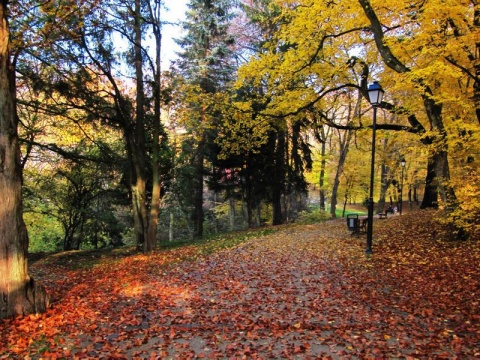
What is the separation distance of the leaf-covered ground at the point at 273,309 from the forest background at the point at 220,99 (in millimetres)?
1605

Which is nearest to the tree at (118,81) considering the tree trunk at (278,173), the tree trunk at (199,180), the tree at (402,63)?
the tree at (402,63)

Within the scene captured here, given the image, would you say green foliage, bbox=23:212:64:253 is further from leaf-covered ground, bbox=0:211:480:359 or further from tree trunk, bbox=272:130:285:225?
leaf-covered ground, bbox=0:211:480:359

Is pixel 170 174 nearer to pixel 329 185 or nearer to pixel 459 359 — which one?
pixel 329 185

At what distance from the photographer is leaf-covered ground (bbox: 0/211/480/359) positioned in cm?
430

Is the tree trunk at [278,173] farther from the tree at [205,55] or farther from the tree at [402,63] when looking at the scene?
the tree at [402,63]

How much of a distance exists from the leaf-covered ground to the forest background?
1.61 metres

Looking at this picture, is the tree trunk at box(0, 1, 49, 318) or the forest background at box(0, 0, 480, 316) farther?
the forest background at box(0, 0, 480, 316)

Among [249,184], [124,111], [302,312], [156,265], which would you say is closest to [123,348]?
[302,312]

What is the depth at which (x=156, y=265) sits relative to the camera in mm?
9695

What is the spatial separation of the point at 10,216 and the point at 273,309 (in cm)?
430

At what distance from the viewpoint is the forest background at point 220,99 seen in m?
8.66

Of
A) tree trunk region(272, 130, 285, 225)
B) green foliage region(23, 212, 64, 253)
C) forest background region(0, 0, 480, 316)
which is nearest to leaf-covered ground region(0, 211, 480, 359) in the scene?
forest background region(0, 0, 480, 316)

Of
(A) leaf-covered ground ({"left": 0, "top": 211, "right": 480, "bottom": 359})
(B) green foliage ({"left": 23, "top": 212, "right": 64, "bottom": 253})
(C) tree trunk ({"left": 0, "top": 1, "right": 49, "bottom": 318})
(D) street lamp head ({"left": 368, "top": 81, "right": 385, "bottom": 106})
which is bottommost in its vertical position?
(B) green foliage ({"left": 23, "top": 212, "right": 64, "bottom": 253})

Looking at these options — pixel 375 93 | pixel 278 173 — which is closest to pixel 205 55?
pixel 278 173
